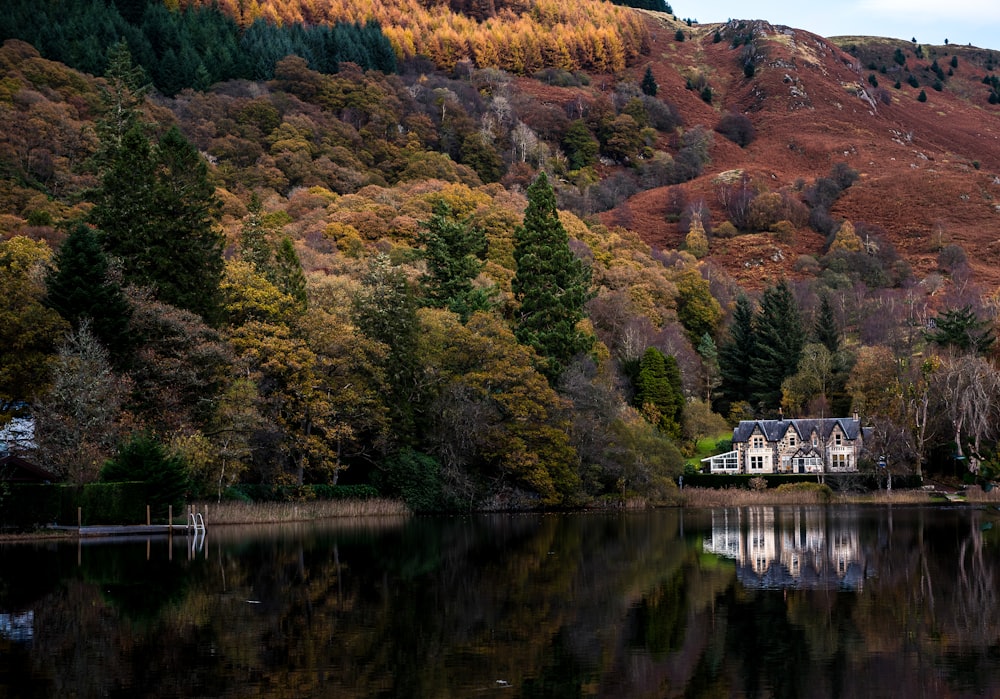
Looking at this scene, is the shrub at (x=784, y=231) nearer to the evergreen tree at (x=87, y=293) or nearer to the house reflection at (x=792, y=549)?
the house reflection at (x=792, y=549)

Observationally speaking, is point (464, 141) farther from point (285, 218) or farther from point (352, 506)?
point (352, 506)

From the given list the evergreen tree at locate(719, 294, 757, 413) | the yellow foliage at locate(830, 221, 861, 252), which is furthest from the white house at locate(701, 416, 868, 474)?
the yellow foliage at locate(830, 221, 861, 252)

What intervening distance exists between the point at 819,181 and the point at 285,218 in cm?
10998

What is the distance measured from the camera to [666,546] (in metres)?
38.9

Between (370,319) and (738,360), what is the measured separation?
48838mm

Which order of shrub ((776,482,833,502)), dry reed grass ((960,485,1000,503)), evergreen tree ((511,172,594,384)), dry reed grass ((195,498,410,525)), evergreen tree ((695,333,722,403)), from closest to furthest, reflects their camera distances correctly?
dry reed grass ((195,498,410,525)) < dry reed grass ((960,485,1000,503)) < evergreen tree ((511,172,594,384)) < shrub ((776,482,833,502)) < evergreen tree ((695,333,722,403))

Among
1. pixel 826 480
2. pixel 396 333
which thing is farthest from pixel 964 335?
pixel 396 333

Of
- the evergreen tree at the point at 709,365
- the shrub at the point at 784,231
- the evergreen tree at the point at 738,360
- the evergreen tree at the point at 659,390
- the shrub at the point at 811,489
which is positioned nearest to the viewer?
the shrub at the point at 811,489

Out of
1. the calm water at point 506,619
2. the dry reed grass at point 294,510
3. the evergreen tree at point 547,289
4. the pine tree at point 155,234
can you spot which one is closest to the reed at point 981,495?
the evergreen tree at point 547,289

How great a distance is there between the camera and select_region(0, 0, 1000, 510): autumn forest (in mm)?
51188

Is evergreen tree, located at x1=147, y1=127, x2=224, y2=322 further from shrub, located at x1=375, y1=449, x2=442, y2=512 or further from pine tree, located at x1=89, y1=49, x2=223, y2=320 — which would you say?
shrub, located at x1=375, y1=449, x2=442, y2=512

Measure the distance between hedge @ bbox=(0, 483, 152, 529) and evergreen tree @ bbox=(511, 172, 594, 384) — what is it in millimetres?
30925

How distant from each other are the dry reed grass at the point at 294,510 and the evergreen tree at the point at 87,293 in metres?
8.55

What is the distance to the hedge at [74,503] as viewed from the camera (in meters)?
43.9
